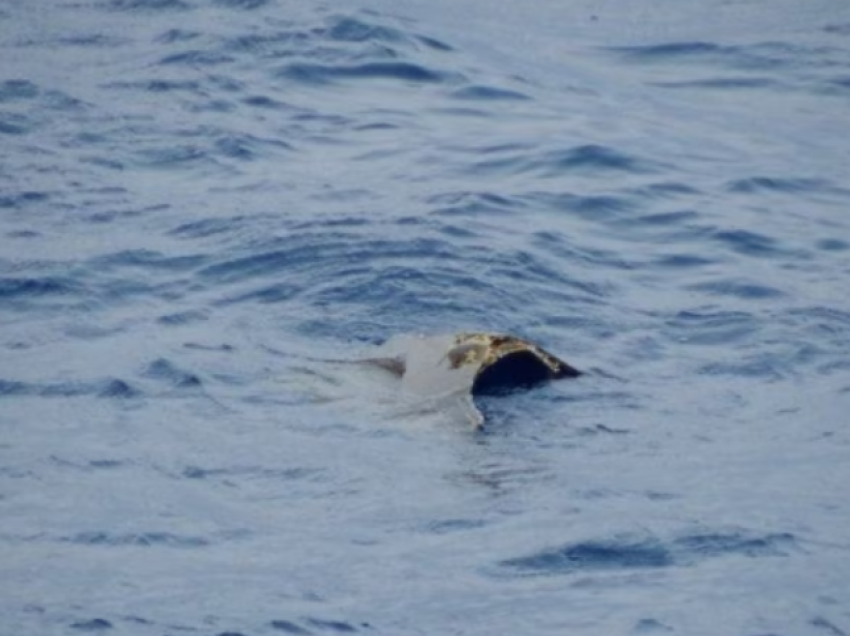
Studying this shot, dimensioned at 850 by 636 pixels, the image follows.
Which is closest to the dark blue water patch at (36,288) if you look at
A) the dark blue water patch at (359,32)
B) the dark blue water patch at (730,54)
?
the dark blue water patch at (359,32)

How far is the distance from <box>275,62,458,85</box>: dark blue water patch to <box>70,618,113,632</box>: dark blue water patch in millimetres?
10078

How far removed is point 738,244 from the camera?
45.5 ft

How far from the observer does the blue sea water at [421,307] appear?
8430 millimetres

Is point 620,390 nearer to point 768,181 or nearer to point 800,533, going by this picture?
point 800,533

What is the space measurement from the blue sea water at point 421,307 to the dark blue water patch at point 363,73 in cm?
4

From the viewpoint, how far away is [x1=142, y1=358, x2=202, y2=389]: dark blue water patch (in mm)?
10711

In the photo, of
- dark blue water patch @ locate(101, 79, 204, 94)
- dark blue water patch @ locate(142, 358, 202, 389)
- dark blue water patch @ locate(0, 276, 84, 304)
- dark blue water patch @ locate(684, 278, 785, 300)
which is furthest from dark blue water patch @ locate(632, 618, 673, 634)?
dark blue water patch @ locate(101, 79, 204, 94)

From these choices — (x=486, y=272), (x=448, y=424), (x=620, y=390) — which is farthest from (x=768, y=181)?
(x=448, y=424)

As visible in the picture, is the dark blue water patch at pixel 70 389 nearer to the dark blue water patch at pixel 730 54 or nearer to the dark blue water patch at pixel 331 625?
the dark blue water patch at pixel 331 625

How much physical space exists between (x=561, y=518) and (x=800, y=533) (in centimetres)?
102

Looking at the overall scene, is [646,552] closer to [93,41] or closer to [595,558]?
[595,558]

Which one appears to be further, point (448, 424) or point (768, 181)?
point (768, 181)

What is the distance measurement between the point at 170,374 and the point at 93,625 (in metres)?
3.11

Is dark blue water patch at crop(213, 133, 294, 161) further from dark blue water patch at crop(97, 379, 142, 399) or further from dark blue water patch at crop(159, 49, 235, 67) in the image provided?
dark blue water patch at crop(97, 379, 142, 399)
